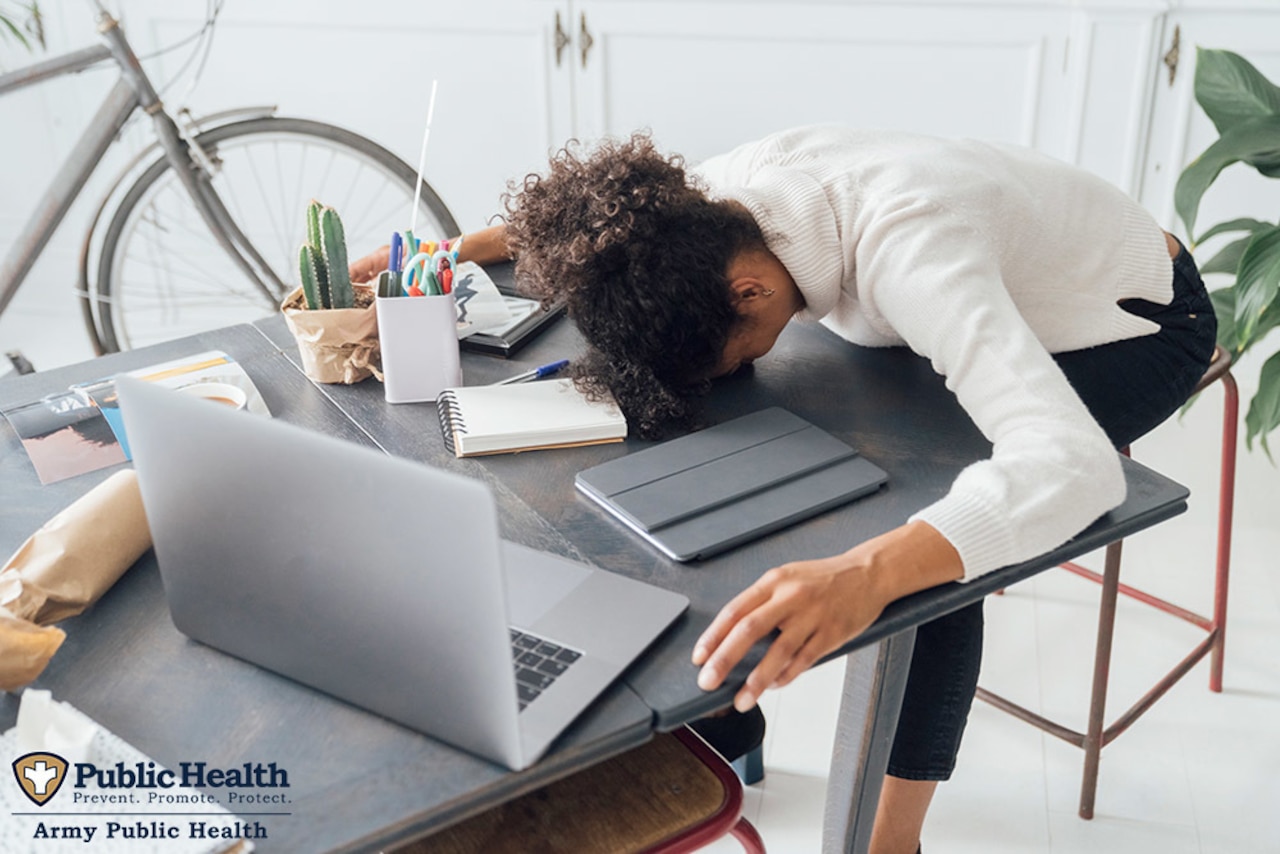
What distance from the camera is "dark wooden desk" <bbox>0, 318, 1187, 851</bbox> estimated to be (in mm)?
787

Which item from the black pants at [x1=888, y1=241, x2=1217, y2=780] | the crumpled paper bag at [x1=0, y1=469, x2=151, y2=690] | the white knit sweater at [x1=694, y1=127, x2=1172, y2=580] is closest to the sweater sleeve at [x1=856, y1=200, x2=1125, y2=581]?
the white knit sweater at [x1=694, y1=127, x2=1172, y2=580]

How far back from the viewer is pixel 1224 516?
178cm

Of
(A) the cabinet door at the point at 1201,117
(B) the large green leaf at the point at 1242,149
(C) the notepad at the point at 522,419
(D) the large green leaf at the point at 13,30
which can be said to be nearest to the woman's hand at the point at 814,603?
(C) the notepad at the point at 522,419

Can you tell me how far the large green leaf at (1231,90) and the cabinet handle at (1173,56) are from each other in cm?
75

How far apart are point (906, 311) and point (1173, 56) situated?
6.38ft

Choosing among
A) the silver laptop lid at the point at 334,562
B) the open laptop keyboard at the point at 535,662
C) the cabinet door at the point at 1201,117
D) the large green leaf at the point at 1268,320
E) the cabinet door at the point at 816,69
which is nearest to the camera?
the silver laptop lid at the point at 334,562

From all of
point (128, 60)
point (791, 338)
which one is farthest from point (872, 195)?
point (128, 60)

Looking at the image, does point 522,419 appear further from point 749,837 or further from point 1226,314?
point 1226,314

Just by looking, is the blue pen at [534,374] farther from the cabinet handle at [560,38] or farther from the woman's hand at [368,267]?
the cabinet handle at [560,38]

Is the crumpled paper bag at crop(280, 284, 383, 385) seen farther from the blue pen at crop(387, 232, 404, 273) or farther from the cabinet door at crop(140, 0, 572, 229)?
the cabinet door at crop(140, 0, 572, 229)

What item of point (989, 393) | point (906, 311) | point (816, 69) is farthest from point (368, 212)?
point (989, 393)

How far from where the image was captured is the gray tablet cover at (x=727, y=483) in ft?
3.38

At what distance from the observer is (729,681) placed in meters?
0.87

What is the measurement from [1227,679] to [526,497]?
1.38 metres
